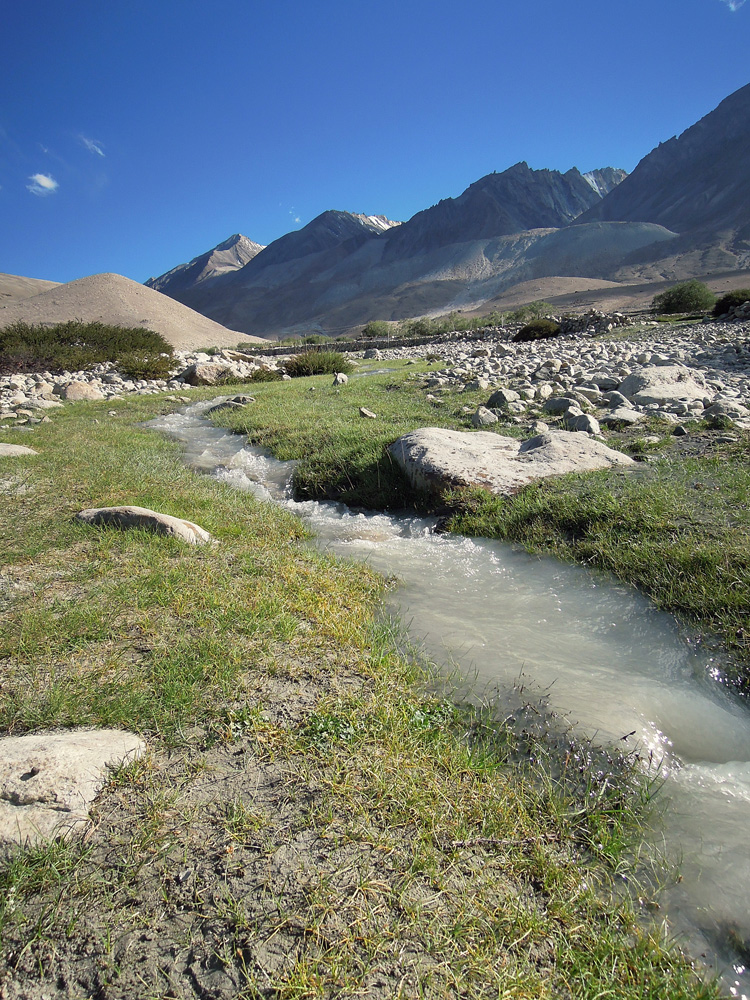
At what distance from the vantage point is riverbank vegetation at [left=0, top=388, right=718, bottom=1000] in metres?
1.39

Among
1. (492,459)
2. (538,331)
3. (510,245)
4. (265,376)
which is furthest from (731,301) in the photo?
(510,245)

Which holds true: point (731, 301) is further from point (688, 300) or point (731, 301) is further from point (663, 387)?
point (663, 387)

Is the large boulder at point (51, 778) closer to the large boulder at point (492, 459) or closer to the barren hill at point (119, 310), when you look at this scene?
the large boulder at point (492, 459)

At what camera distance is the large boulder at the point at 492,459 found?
5504mm

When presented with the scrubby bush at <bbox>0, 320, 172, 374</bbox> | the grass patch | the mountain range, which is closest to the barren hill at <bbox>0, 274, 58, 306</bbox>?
the mountain range

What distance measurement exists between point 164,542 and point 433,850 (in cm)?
311

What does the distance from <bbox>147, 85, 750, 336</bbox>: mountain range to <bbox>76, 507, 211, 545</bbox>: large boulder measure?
304ft

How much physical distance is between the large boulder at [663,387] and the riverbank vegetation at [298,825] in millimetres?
7643

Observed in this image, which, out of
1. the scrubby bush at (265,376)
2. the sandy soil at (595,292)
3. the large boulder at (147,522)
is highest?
the sandy soil at (595,292)

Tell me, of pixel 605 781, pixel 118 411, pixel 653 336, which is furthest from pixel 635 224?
pixel 605 781

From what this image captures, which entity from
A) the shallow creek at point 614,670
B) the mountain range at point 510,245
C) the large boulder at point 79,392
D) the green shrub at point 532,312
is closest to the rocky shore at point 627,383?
the shallow creek at point 614,670

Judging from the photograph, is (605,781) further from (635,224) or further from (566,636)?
(635,224)

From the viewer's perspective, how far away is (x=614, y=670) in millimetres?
2932

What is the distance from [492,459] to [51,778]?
509 centimetres
